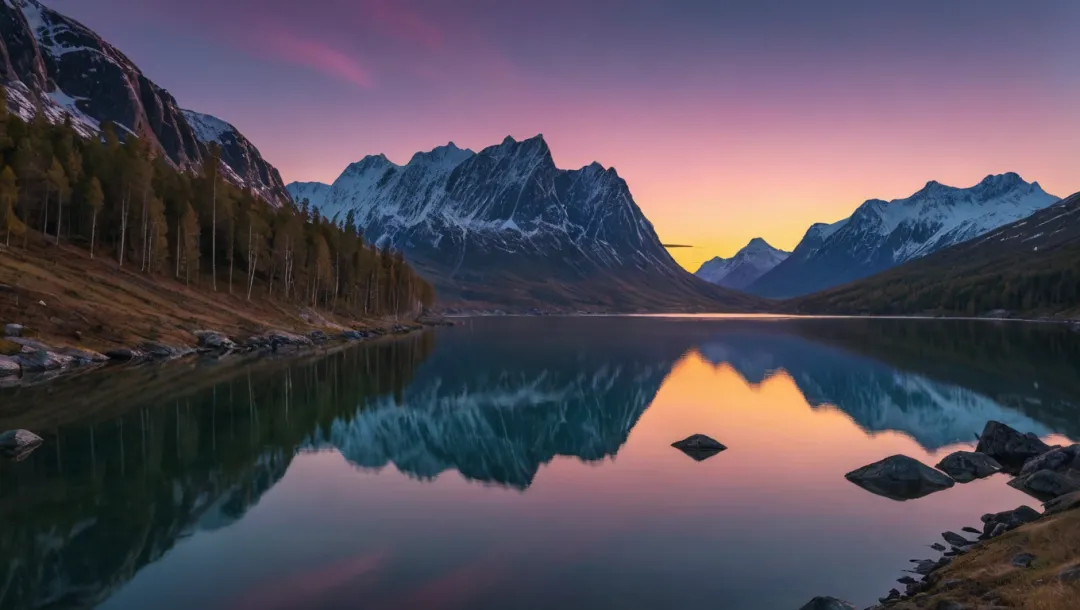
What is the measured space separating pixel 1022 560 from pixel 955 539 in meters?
7.80

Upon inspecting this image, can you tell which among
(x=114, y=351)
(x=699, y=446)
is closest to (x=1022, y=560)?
(x=699, y=446)

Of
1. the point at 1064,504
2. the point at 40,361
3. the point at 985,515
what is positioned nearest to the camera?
the point at 1064,504

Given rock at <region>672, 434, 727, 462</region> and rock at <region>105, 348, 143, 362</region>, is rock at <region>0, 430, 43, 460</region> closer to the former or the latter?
rock at <region>672, 434, 727, 462</region>

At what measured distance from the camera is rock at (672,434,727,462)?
144ft

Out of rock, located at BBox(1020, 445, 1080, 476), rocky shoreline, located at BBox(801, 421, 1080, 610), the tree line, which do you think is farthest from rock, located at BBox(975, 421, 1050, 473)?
the tree line

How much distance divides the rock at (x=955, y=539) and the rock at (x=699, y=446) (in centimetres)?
1699

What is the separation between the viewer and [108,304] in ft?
306

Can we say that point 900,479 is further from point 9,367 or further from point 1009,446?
point 9,367

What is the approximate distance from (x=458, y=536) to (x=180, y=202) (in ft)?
431

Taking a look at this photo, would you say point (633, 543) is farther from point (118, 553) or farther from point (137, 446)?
point (137, 446)

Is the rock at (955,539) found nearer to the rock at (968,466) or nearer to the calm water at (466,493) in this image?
the calm water at (466,493)

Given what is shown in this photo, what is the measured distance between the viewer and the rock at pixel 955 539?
85.1 feet

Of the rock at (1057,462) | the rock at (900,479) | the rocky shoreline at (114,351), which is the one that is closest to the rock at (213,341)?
the rocky shoreline at (114,351)

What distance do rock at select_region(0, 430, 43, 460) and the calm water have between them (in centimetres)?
167
